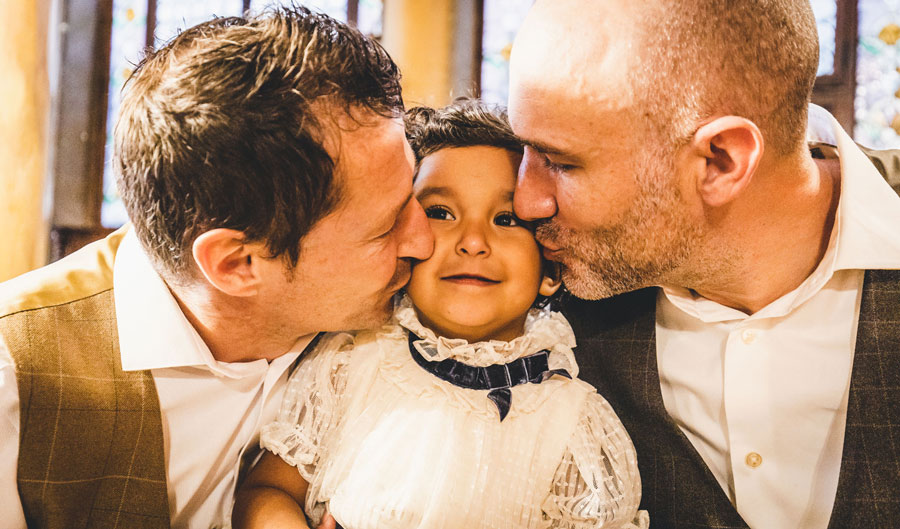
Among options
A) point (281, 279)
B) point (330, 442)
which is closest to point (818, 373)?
point (330, 442)

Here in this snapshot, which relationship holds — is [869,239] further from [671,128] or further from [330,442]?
[330,442]

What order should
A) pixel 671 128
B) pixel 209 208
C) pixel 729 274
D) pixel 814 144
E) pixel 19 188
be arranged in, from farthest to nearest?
pixel 19 188 < pixel 814 144 < pixel 729 274 < pixel 671 128 < pixel 209 208

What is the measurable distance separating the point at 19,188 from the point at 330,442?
3.30 m

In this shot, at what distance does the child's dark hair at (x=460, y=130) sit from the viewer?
5.82 ft

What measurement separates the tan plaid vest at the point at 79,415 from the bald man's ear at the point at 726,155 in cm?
123

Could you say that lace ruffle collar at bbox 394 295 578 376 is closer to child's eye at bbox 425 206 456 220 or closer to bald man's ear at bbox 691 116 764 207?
child's eye at bbox 425 206 456 220

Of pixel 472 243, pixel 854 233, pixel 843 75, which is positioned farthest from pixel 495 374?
pixel 843 75

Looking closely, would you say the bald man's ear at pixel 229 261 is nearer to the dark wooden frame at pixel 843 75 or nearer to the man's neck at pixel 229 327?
the man's neck at pixel 229 327

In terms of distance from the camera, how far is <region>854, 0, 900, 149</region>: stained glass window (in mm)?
4789

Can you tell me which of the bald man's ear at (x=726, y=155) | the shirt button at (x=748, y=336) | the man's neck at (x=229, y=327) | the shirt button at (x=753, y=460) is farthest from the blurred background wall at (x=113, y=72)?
the shirt button at (x=753, y=460)

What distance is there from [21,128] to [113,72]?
212 centimetres

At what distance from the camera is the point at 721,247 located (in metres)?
1.68

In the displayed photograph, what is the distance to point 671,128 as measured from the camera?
1.57 m

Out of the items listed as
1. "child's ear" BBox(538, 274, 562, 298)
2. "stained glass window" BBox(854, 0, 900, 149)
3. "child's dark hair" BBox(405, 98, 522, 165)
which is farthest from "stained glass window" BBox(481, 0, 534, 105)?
"child's ear" BBox(538, 274, 562, 298)
